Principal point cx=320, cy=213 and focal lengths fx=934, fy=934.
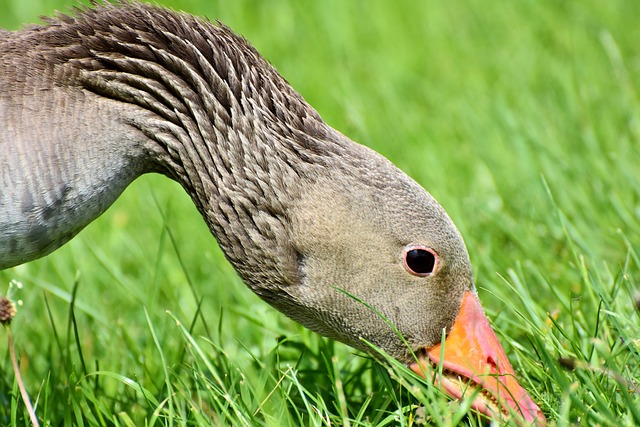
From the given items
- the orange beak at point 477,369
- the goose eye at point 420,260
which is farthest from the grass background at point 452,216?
the goose eye at point 420,260

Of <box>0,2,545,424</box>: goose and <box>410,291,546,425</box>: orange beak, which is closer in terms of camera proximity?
<box>410,291,546,425</box>: orange beak

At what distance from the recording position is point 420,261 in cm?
440

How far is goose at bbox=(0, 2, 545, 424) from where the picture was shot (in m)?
4.32

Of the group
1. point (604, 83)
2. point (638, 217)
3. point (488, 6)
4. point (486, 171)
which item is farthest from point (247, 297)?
point (488, 6)

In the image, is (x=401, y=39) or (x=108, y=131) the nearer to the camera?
(x=108, y=131)

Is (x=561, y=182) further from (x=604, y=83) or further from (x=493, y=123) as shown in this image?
(x=604, y=83)

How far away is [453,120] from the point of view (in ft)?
27.9

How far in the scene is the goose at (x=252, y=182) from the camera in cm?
432

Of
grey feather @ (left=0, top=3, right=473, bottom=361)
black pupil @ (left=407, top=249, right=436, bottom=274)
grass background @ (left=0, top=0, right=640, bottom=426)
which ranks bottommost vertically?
grass background @ (left=0, top=0, right=640, bottom=426)

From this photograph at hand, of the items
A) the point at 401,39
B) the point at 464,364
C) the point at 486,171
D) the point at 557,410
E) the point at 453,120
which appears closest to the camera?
the point at 557,410

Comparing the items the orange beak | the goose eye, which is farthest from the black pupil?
the orange beak

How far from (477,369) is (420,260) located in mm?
568

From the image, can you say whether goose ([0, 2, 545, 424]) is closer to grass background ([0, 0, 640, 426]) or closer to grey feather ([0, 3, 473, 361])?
grey feather ([0, 3, 473, 361])

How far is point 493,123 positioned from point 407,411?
416 centimetres
